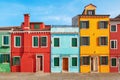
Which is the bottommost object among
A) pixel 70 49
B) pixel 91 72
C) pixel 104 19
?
pixel 91 72

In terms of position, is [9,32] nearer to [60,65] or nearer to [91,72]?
[60,65]

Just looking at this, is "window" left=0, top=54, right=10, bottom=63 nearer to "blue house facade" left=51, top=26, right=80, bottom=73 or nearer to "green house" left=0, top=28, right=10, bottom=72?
"green house" left=0, top=28, right=10, bottom=72

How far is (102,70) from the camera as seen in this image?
46.6m

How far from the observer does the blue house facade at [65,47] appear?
4659 cm

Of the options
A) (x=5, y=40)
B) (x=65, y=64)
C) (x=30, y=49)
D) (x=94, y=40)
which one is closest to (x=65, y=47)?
(x=65, y=64)

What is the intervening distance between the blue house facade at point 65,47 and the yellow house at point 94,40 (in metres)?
0.94

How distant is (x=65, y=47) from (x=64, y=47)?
5.8 inches

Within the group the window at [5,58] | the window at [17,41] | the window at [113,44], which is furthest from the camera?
the window at [113,44]

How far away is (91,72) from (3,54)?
1329cm

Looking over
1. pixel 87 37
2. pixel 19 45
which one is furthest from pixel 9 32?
pixel 87 37

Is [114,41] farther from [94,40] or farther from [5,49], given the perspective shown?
[5,49]

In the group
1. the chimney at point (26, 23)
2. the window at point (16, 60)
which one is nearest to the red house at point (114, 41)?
the chimney at point (26, 23)

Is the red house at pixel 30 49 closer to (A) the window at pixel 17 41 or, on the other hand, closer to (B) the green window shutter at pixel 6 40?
(A) the window at pixel 17 41

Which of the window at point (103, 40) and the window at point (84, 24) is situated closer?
the window at point (103, 40)
